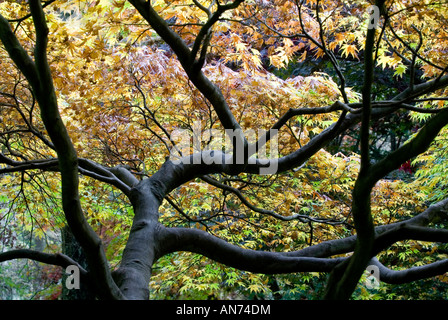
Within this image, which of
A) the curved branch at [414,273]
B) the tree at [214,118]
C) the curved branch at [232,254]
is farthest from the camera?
the curved branch at [232,254]

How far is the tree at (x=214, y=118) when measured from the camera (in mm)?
1607

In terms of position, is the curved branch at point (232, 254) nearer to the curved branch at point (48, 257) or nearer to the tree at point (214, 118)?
the tree at point (214, 118)

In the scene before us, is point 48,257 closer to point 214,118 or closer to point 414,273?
point 414,273

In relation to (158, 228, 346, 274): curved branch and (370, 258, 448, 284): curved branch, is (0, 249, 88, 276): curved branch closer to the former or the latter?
(158, 228, 346, 274): curved branch

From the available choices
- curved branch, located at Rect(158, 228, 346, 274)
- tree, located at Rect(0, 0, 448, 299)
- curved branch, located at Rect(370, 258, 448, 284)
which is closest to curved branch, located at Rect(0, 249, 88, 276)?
tree, located at Rect(0, 0, 448, 299)

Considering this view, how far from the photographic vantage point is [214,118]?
400cm

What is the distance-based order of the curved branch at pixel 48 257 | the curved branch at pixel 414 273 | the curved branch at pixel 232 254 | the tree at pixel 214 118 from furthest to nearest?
the curved branch at pixel 232 254
the curved branch at pixel 414 273
the curved branch at pixel 48 257
the tree at pixel 214 118

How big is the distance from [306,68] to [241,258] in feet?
19.5

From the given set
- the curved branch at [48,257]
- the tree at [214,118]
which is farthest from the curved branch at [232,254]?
the curved branch at [48,257]

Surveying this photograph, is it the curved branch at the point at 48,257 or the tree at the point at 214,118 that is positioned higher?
the tree at the point at 214,118

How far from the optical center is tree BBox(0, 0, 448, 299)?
1607 millimetres

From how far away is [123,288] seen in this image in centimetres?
207
